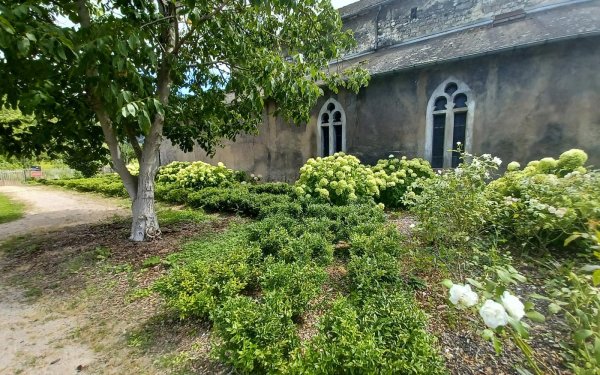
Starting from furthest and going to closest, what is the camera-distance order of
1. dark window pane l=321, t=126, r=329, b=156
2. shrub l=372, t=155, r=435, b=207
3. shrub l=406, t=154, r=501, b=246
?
dark window pane l=321, t=126, r=329, b=156 → shrub l=372, t=155, r=435, b=207 → shrub l=406, t=154, r=501, b=246

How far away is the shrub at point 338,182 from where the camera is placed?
6.71 m

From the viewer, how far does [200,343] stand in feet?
8.04

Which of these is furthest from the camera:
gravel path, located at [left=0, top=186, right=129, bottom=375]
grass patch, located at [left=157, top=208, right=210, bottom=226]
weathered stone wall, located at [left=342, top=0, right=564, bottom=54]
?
weathered stone wall, located at [left=342, top=0, right=564, bottom=54]

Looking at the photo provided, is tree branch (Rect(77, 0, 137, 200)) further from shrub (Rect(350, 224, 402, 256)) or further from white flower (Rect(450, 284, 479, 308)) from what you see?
white flower (Rect(450, 284, 479, 308))

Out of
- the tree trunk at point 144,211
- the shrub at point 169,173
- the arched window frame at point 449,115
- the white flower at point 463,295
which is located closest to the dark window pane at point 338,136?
the arched window frame at point 449,115

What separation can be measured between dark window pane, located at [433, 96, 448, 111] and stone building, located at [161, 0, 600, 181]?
0.04 m

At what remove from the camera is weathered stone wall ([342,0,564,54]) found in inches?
372

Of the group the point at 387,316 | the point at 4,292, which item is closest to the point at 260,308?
the point at 387,316

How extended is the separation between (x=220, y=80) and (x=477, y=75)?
6942 mm

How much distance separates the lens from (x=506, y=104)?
7102 millimetres

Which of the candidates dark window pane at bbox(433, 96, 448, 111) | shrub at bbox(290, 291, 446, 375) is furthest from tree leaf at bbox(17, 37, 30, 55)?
dark window pane at bbox(433, 96, 448, 111)

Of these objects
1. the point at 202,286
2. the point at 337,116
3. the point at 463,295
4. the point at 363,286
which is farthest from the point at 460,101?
the point at 202,286

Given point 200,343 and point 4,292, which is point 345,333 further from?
point 4,292

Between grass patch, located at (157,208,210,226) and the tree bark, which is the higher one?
the tree bark
